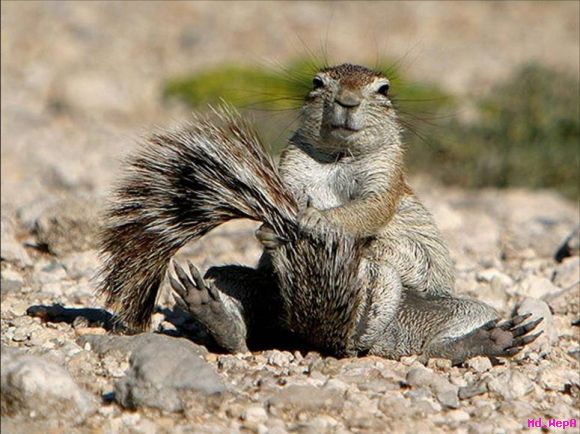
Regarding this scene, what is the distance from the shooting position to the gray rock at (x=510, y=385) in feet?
18.9

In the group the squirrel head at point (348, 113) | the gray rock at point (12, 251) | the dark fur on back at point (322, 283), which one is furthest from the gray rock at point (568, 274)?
the gray rock at point (12, 251)

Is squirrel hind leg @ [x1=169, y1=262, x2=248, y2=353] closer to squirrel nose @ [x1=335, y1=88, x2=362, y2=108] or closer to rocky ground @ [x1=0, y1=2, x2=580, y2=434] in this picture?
rocky ground @ [x1=0, y1=2, x2=580, y2=434]

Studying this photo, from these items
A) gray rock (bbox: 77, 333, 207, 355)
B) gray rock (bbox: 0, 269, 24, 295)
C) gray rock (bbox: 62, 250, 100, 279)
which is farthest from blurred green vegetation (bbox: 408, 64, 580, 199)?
gray rock (bbox: 77, 333, 207, 355)

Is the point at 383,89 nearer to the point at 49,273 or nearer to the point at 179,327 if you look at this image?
the point at 179,327

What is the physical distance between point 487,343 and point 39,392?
7.56ft

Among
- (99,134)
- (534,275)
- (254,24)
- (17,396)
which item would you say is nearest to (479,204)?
(534,275)

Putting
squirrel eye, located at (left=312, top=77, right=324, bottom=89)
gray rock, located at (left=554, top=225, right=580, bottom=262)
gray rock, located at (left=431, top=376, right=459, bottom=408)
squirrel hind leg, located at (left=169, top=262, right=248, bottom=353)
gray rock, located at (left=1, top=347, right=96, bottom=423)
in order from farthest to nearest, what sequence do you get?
gray rock, located at (left=554, top=225, right=580, bottom=262) → squirrel eye, located at (left=312, top=77, right=324, bottom=89) → squirrel hind leg, located at (left=169, top=262, right=248, bottom=353) → gray rock, located at (left=431, top=376, right=459, bottom=408) → gray rock, located at (left=1, top=347, right=96, bottom=423)

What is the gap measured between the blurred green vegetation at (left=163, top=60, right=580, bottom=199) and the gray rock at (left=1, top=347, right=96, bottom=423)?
733 cm

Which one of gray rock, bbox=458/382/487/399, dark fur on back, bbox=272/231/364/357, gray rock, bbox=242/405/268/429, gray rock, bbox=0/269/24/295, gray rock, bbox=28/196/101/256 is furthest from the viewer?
gray rock, bbox=28/196/101/256

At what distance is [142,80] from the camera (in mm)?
17484

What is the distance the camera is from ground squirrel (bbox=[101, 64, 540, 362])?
5.89 metres

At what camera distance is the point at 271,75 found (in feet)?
55.2

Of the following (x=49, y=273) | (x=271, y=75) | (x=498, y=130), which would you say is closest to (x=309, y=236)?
(x=49, y=273)

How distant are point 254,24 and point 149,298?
47.6ft
